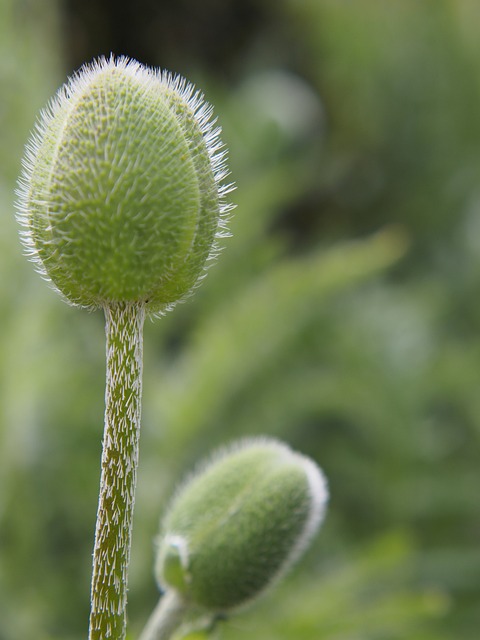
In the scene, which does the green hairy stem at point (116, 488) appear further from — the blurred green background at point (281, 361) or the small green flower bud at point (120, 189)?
the blurred green background at point (281, 361)

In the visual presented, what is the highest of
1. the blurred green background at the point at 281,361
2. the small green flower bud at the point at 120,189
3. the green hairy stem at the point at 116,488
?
the blurred green background at the point at 281,361

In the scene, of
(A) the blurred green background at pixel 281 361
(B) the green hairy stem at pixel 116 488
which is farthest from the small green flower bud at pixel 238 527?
(A) the blurred green background at pixel 281 361

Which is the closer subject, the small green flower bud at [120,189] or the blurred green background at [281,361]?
the small green flower bud at [120,189]

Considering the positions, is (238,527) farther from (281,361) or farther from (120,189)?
(281,361)

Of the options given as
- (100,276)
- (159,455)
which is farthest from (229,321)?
(100,276)

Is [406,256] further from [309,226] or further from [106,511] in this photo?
[106,511]

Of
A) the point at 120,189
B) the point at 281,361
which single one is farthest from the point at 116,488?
the point at 281,361
